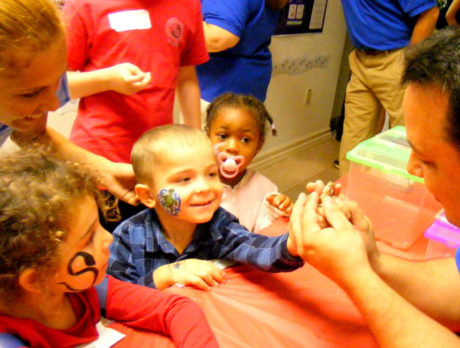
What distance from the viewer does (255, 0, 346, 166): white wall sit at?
3178 mm

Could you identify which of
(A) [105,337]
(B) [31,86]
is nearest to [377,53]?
(B) [31,86]

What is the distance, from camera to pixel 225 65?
1.99 meters

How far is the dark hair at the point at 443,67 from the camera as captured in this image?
2.18 feet

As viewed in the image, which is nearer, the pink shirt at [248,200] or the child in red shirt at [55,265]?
the child in red shirt at [55,265]

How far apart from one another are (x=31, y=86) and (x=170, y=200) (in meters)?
0.40

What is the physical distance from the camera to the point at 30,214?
671mm

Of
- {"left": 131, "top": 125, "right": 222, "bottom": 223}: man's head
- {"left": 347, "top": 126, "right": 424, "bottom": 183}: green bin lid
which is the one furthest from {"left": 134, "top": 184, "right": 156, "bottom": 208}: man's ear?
{"left": 347, "top": 126, "right": 424, "bottom": 183}: green bin lid

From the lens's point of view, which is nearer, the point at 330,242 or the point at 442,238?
the point at 330,242

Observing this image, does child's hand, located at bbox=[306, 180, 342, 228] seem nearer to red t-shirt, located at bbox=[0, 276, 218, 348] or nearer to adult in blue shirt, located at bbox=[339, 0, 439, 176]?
red t-shirt, located at bbox=[0, 276, 218, 348]

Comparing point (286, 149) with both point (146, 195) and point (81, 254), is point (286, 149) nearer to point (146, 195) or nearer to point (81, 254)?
point (146, 195)

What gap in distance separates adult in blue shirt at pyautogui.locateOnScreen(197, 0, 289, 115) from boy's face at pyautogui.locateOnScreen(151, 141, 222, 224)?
837 millimetres

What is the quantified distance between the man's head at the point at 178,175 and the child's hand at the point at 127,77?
15 cm

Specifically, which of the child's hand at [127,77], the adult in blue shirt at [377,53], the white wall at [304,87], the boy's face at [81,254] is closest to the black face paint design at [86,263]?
the boy's face at [81,254]

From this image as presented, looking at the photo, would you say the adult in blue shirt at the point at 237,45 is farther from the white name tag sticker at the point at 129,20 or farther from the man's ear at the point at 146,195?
the man's ear at the point at 146,195
